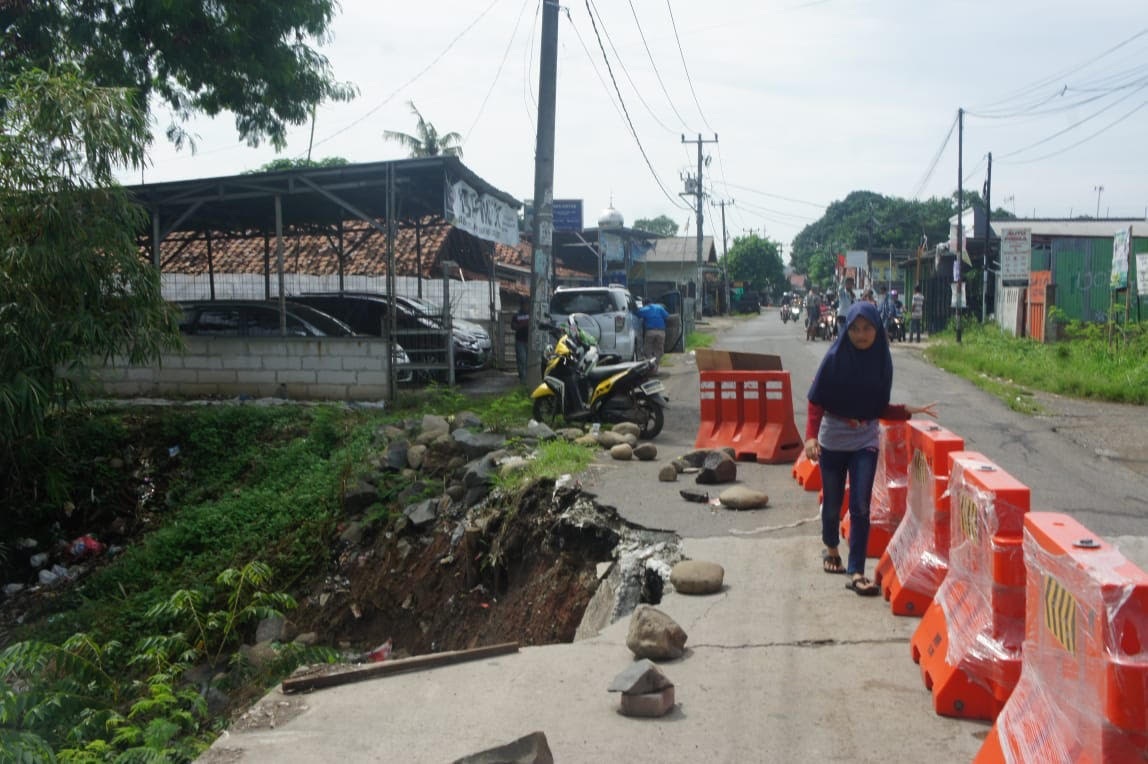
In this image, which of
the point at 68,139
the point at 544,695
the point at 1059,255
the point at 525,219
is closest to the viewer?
the point at 544,695

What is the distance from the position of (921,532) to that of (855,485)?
58cm

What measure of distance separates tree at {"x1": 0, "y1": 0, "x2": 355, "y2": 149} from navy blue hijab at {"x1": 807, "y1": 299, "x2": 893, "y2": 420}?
35.9ft

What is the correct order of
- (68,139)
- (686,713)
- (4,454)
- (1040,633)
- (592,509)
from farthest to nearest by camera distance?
(4,454)
(68,139)
(592,509)
(686,713)
(1040,633)

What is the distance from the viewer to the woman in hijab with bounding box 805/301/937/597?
5480mm

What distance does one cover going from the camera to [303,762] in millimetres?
3943

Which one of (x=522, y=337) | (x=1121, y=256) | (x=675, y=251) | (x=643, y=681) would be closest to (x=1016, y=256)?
(x=1121, y=256)

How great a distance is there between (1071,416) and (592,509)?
27.4ft

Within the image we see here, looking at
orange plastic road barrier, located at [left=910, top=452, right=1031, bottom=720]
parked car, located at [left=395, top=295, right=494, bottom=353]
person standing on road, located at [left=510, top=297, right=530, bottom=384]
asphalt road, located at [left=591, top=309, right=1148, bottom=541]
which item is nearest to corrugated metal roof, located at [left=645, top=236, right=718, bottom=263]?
parked car, located at [left=395, top=295, right=494, bottom=353]

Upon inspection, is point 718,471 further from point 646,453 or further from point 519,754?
point 519,754

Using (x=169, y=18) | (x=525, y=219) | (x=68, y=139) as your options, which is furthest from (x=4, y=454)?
(x=525, y=219)

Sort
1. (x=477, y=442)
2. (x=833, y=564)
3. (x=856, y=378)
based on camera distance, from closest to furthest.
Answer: (x=856, y=378)
(x=833, y=564)
(x=477, y=442)

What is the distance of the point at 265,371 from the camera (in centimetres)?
1466

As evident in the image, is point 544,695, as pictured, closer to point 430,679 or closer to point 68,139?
point 430,679

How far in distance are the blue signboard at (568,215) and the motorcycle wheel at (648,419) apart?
44.8ft
